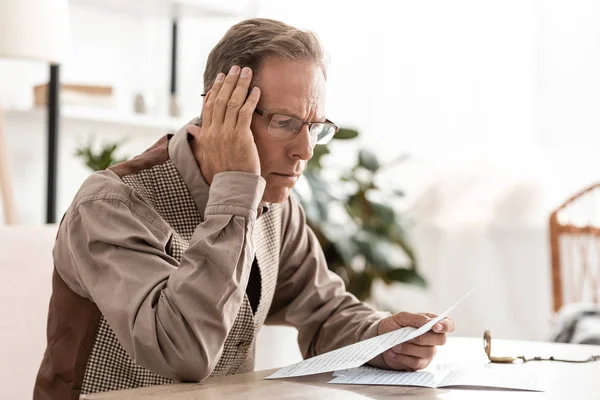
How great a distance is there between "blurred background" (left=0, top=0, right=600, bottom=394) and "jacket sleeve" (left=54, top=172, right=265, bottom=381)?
2.04 metres

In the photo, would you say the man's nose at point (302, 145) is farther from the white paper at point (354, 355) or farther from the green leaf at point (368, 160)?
the green leaf at point (368, 160)

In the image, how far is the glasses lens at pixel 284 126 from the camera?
1.31m

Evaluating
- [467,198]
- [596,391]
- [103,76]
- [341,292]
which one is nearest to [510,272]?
[467,198]

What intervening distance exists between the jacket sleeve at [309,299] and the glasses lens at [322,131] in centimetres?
24

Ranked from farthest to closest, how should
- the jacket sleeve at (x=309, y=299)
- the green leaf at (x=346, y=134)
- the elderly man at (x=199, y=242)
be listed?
the green leaf at (x=346, y=134) → the jacket sleeve at (x=309, y=299) → the elderly man at (x=199, y=242)

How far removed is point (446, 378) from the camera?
1197 millimetres

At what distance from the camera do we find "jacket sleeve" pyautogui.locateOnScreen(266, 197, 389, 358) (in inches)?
60.1

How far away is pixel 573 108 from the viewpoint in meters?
3.64

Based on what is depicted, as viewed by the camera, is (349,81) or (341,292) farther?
(349,81)

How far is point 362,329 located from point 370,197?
2155mm

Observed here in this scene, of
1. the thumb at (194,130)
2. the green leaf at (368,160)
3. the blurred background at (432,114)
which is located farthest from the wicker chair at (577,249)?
the thumb at (194,130)

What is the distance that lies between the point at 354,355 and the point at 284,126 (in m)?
0.35

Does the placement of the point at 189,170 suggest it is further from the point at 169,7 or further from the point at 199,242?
the point at 169,7

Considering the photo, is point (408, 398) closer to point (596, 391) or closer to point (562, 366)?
point (596, 391)
